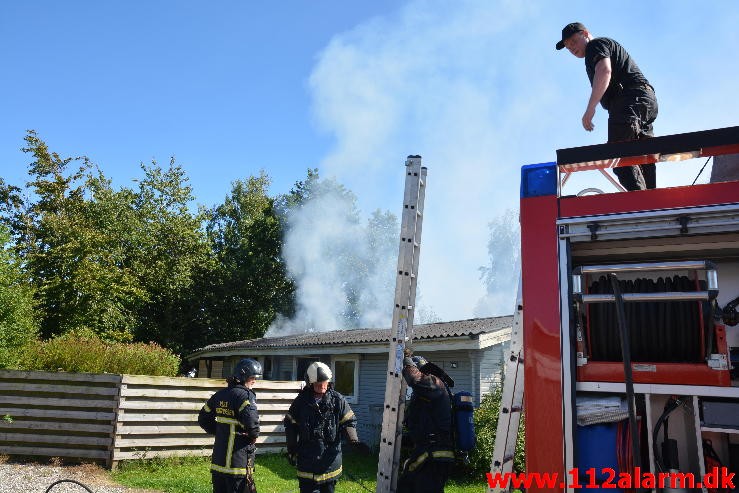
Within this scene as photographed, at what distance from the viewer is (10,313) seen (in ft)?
40.7

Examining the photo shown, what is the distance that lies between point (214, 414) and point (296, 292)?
93.9 ft

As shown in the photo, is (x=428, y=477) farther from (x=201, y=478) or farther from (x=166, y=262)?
(x=166, y=262)

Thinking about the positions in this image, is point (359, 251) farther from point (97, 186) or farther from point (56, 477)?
point (56, 477)

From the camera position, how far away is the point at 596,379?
2.80 m

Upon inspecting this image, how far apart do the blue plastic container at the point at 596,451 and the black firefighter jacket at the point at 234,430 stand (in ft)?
11.1

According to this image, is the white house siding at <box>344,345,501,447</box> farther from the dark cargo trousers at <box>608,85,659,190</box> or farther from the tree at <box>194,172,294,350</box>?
the tree at <box>194,172,294,350</box>

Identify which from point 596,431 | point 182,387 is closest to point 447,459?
point 596,431

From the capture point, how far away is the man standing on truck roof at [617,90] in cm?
391

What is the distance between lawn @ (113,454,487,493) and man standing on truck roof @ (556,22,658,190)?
5744 millimetres

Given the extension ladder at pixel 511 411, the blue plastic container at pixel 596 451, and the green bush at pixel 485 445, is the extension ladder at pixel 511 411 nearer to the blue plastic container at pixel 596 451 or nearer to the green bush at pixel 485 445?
the blue plastic container at pixel 596 451

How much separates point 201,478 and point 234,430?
4.11 meters

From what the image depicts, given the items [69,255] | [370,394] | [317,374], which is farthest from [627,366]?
[69,255]

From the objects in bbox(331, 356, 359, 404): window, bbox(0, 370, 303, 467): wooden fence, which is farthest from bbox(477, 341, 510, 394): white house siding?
bbox(0, 370, 303, 467): wooden fence

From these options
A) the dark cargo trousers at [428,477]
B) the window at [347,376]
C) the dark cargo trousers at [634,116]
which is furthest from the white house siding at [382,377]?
the dark cargo trousers at [634,116]
